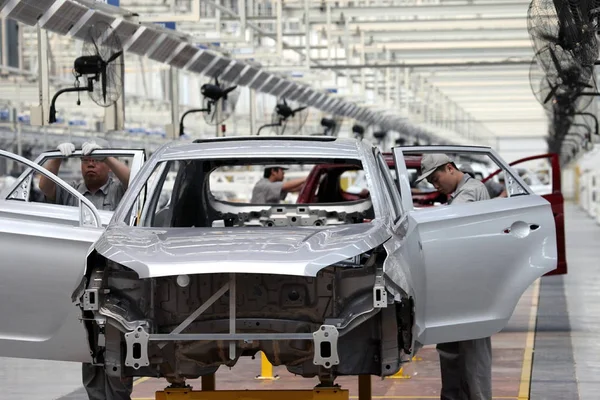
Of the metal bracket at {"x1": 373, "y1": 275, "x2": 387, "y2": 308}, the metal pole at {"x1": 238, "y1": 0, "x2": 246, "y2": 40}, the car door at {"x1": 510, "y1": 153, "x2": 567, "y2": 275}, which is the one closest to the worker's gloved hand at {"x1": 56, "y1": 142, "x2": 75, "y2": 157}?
the metal bracket at {"x1": 373, "y1": 275, "x2": 387, "y2": 308}

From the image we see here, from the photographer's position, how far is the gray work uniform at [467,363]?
7.07 metres

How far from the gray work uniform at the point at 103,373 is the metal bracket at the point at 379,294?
1.18 metres

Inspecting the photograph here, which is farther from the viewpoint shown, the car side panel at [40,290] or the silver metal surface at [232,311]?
the car side panel at [40,290]

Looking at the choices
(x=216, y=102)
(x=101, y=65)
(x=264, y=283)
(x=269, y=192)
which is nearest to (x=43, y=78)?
(x=101, y=65)

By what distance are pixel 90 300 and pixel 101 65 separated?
7829mm

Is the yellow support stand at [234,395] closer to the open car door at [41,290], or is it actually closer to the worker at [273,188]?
the open car door at [41,290]

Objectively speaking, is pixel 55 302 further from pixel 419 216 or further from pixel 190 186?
pixel 419 216

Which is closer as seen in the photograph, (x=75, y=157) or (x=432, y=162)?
(x=432, y=162)

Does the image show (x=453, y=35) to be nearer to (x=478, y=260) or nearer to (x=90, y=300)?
(x=478, y=260)

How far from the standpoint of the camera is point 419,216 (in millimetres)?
6910

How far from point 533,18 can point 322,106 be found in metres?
21.8

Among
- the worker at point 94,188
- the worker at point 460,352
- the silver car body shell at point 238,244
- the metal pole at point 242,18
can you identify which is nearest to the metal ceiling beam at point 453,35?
the metal pole at point 242,18

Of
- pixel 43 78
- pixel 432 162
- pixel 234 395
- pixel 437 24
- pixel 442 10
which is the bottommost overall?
pixel 234 395

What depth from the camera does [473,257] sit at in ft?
23.1
